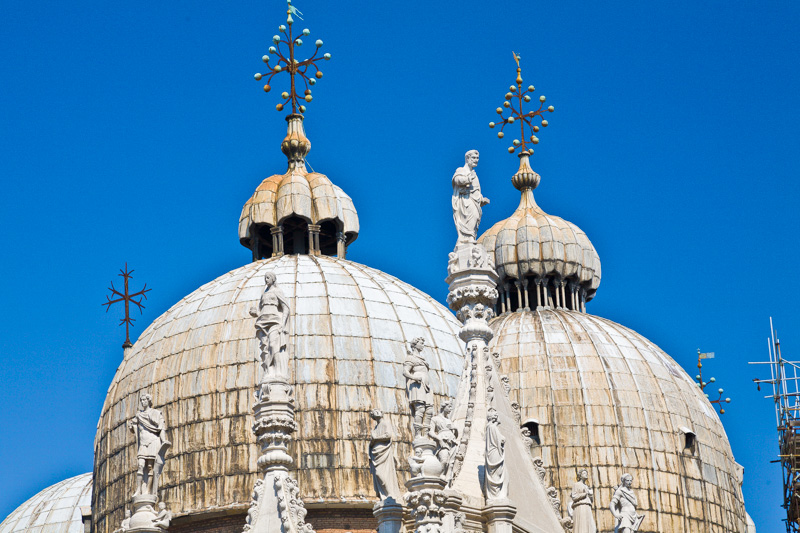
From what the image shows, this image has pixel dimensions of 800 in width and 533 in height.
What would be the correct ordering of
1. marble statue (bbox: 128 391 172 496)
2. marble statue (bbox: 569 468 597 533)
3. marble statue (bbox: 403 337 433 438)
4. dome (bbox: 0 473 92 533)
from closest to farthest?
1. marble statue (bbox: 403 337 433 438)
2. marble statue (bbox: 128 391 172 496)
3. marble statue (bbox: 569 468 597 533)
4. dome (bbox: 0 473 92 533)

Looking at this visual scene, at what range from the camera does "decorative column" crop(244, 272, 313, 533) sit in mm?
27891

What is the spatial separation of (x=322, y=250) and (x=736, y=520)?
14.1 m

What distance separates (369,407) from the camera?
140 feet

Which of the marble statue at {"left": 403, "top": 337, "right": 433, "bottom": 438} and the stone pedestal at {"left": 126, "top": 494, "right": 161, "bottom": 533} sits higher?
the marble statue at {"left": 403, "top": 337, "right": 433, "bottom": 438}

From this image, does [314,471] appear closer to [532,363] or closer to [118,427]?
[118,427]

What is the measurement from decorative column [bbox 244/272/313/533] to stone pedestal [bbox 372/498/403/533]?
3.99 feet

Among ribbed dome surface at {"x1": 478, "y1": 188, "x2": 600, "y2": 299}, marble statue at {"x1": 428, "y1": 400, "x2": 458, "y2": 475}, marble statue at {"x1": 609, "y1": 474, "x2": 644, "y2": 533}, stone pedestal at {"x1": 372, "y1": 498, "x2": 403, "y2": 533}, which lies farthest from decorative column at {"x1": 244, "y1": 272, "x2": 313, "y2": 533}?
ribbed dome surface at {"x1": 478, "y1": 188, "x2": 600, "y2": 299}

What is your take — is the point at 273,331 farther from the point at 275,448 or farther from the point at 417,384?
the point at 417,384

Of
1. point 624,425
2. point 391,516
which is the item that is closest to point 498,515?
point 391,516

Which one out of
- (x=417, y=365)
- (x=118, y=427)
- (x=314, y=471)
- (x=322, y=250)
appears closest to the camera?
(x=417, y=365)

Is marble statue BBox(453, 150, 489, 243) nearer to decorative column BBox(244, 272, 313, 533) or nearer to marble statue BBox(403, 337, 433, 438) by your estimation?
marble statue BBox(403, 337, 433, 438)

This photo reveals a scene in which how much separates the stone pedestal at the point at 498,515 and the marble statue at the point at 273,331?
11.6 ft

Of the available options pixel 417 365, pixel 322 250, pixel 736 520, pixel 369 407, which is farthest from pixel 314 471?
pixel 736 520

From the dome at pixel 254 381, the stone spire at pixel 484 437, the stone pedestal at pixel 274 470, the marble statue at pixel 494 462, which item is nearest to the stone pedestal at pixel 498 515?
the stone spire at pixel 484 437
